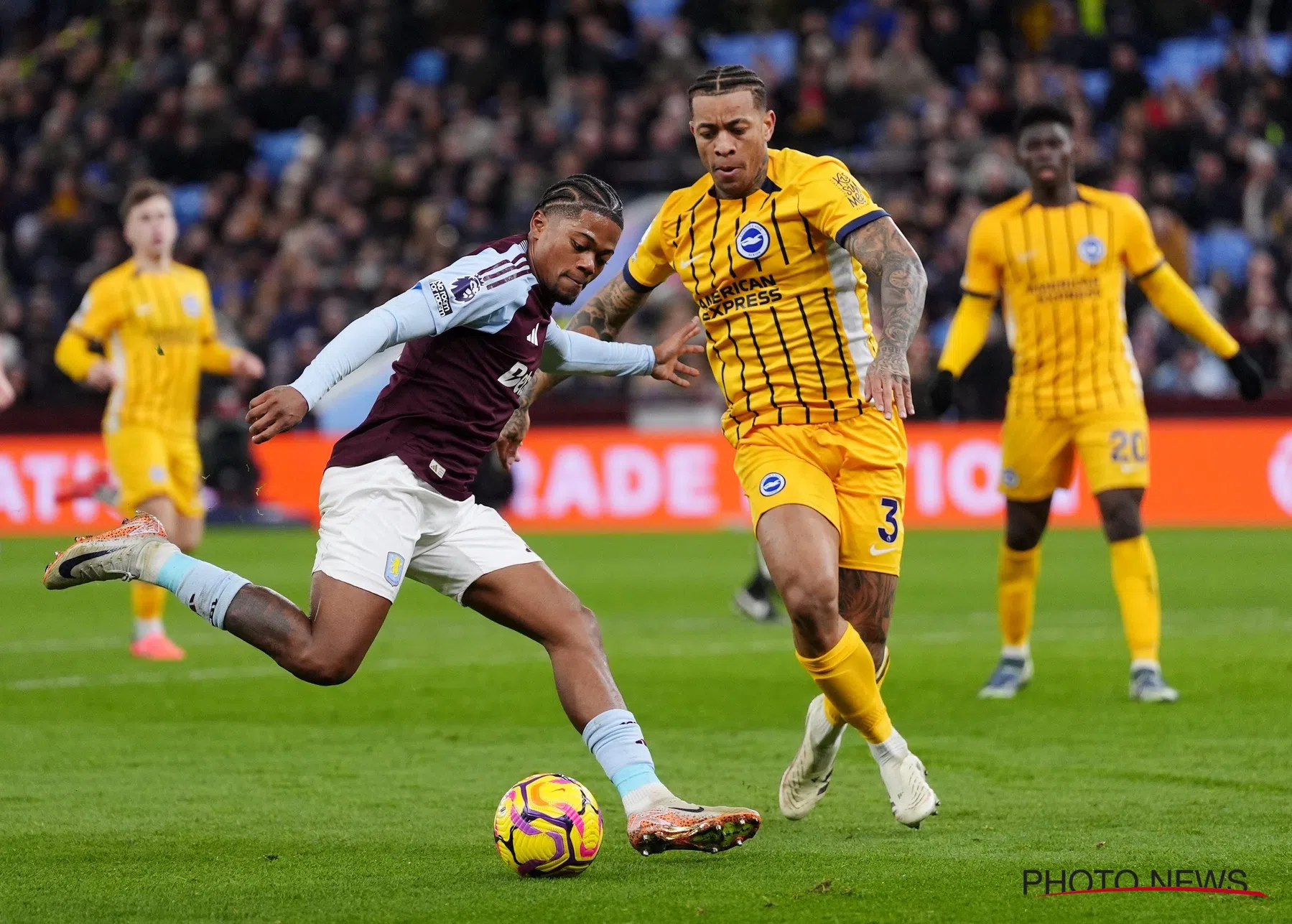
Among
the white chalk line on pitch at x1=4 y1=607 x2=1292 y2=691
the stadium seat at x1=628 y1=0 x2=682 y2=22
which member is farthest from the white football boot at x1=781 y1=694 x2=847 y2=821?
the stadium seat at x1=628 y1=0 x2=682 y2=22

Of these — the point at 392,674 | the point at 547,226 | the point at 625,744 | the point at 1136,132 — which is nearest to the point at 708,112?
the point at 547,226

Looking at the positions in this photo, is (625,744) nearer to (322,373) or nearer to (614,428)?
(322,373)

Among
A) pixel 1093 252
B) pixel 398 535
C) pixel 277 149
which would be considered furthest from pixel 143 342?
pixel 277 149

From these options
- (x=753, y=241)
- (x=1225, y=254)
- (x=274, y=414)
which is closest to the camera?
(x=274, y=414)

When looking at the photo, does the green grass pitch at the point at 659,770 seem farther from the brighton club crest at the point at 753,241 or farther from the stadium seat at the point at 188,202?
the stadium seat at the point at 188,202

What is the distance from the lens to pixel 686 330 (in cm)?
661

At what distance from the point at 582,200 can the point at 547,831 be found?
187cm

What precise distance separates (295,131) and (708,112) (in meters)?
20.4

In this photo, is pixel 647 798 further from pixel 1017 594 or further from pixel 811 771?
pixel 1017 594

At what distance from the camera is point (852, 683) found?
234 inches

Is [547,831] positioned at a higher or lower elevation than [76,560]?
lower

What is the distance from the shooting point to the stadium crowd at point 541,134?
2047cm

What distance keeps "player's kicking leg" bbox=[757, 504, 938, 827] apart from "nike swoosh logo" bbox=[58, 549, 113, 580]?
205 cm

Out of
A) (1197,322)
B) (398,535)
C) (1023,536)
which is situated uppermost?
(1197,322)
